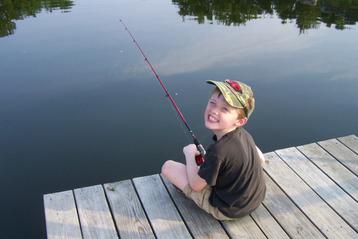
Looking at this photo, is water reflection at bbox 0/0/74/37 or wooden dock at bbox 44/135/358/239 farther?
water reflection at bbox 0/0/74/37

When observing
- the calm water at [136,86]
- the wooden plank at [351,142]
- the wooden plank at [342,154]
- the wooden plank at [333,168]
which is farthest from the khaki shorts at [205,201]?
the calm water at [136,86]

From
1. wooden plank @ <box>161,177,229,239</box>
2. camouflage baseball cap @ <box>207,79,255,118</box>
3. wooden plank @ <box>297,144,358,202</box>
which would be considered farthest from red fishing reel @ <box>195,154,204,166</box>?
wooden plank @ <box>297,144,358,202</box>

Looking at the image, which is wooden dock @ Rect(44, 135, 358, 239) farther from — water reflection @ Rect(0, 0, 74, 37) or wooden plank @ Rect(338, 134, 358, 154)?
water reflection @ Rect(0, 0, 74, 37)

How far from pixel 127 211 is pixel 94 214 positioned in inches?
9.3

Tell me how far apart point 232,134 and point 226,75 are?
4.11m

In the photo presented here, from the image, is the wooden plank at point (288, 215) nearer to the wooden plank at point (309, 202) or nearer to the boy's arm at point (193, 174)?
the wooden plank at point (309, 202)

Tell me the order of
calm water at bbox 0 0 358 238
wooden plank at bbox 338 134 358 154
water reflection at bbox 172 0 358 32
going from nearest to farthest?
wooden plank at bbox 338 134 358 154 → calm water at bbox 0 0 358 238 → water reflection at bbox 172 0 358 32

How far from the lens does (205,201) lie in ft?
9.21

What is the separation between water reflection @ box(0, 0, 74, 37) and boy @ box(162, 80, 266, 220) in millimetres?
7818

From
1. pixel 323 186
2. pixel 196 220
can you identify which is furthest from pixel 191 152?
pixel 323 186

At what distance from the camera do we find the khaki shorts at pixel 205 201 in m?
2.78

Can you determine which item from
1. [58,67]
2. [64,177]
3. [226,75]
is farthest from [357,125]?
[58,67]

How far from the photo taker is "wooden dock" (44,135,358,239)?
2.75m

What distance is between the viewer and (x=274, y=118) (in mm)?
5410
